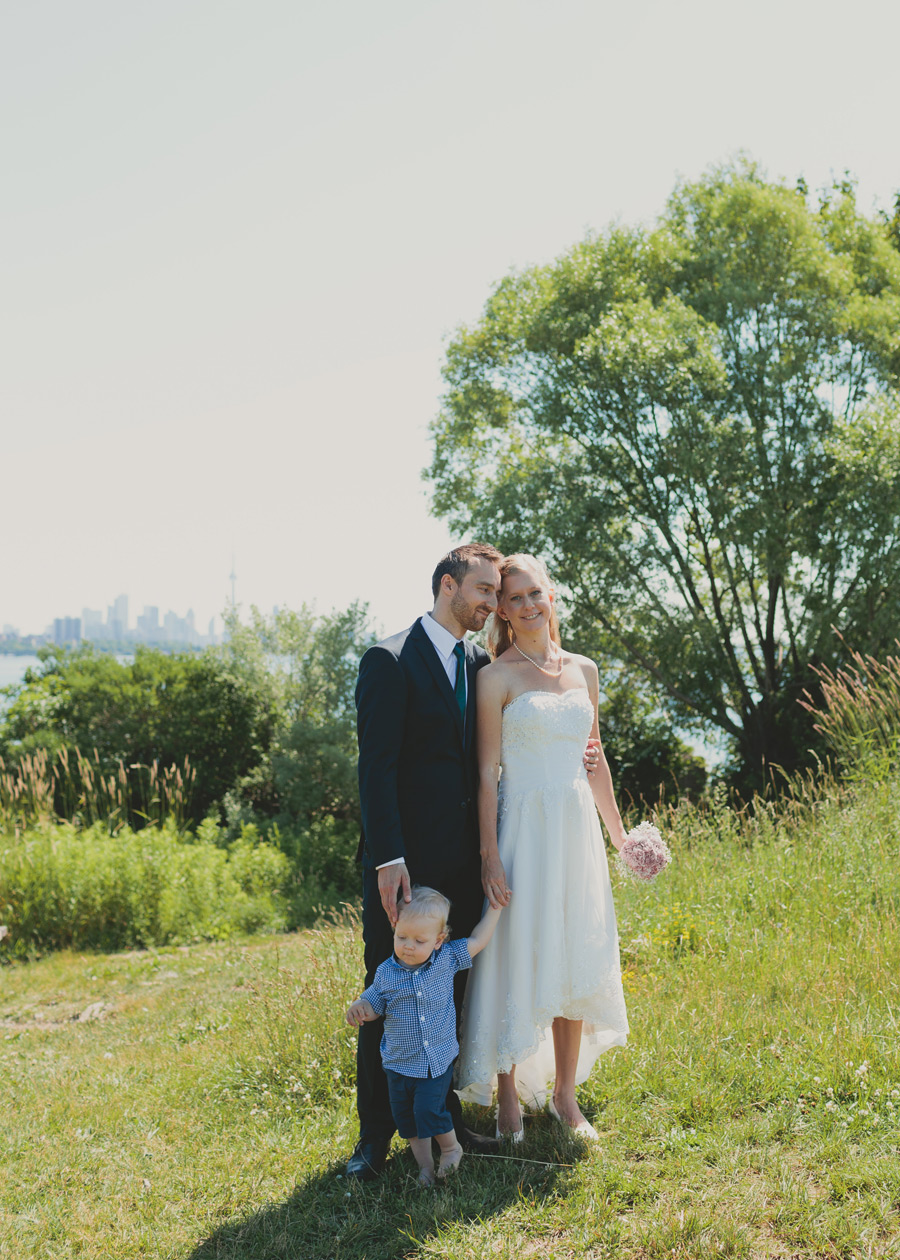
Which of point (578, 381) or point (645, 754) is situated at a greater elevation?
point (578, 381)

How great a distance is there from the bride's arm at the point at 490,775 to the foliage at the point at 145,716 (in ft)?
40.4

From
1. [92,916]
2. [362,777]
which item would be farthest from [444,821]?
[92,916]

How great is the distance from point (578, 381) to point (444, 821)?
40.3ft

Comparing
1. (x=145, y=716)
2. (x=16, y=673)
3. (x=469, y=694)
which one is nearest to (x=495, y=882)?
(x=469, y=694)

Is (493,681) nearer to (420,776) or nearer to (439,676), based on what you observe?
(439,676)

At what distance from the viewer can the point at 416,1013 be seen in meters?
3.35

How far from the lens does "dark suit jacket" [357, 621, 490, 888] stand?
3.43 meters

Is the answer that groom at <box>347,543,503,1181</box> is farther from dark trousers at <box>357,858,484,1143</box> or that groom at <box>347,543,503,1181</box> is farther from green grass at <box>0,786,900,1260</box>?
green grass at <box>0,786,900,1260</box>

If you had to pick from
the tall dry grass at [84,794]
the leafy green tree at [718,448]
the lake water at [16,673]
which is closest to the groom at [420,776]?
the tall dry grass at [84,794]

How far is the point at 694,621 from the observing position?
14.4 meters

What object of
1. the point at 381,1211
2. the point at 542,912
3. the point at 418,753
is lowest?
the point at 381,1211

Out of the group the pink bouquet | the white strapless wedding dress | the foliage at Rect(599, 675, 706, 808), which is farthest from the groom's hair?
the foliage at Rect(599, 675, 706, 808)

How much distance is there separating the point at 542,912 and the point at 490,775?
0.55m

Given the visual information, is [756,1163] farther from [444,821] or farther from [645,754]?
[645,754]
